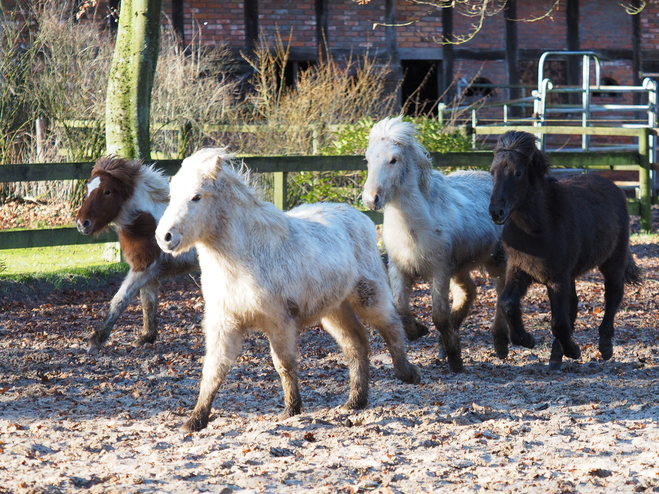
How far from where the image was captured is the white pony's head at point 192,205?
4.12 meters

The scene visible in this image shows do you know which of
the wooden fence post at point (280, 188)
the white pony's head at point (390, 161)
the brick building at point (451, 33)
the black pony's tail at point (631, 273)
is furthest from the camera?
the brick building at point (451, 33)

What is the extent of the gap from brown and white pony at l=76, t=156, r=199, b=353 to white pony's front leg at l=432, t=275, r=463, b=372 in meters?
2.09

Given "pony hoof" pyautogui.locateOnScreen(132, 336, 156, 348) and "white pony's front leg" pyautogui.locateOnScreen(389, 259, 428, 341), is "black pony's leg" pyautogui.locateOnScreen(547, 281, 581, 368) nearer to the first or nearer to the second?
"white pony's front leg" pyautogui.locateOnScreen(389, 259, 428, 341)

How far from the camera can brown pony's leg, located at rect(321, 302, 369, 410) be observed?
500cm

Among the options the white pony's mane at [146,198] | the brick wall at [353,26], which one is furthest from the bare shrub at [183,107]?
the white pony's mane at [146,198]

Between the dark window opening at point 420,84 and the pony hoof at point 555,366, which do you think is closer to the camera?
the pony hoof at point 555,366

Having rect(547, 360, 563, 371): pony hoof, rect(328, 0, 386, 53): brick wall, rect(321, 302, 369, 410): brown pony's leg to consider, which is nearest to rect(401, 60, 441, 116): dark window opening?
rect(328, 0, 386, 53): brick wall

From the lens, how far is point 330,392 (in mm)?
5410

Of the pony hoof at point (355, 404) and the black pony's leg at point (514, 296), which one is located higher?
the black pony's leg at point (514, 296)

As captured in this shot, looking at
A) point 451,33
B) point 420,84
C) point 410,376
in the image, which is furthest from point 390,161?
point 420,84

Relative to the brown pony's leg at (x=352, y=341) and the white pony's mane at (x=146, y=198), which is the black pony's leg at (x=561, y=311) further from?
the white pony's mane at (x=146, y=198)

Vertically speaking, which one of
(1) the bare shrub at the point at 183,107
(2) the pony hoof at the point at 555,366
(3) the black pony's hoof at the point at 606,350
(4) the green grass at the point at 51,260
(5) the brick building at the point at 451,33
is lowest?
(2) the pony hoof at the point at 555,366

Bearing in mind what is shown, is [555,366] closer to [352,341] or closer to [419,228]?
[419,228]

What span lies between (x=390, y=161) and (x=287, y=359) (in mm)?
1892
